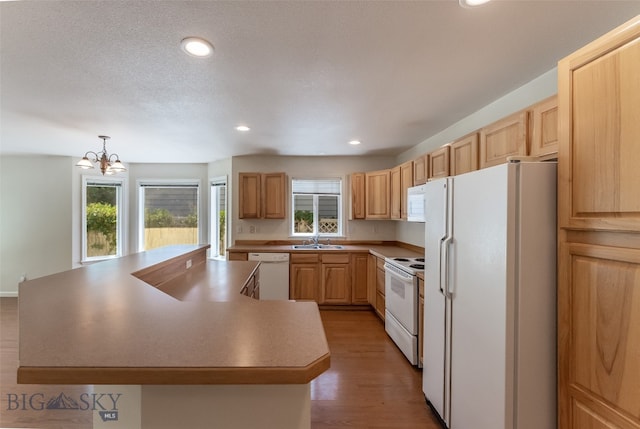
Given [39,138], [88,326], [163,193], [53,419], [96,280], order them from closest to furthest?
[88,326] < [96,280] < [53,419] < [39,138] < [163,193]

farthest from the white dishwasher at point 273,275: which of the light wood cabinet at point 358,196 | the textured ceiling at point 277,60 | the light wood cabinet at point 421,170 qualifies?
the light wood cabinet at point 421,170

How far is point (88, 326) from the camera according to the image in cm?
99

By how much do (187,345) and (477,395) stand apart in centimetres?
154

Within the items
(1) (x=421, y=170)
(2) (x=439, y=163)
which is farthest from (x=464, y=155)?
(1) (x=421, y=170)

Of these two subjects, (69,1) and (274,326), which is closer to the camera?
(274,326)

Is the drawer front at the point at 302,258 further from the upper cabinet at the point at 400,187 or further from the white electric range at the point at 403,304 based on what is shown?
the upper cabinet at the point at 400,187

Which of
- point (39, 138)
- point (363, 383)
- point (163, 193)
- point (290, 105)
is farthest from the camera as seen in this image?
point (163, 193)

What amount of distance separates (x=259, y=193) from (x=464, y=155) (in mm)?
3144

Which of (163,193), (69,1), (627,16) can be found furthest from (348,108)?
(163,193)

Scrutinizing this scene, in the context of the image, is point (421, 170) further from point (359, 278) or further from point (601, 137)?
point (601, 137)

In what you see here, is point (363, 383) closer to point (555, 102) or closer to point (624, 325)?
point (624, 325)

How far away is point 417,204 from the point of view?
9.14 feet

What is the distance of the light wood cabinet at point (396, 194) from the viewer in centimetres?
368

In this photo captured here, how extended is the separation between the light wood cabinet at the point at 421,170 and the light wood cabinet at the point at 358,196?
1.28m
